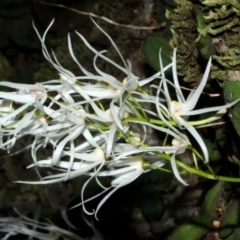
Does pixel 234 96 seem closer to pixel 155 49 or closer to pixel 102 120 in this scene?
pixel 102 120

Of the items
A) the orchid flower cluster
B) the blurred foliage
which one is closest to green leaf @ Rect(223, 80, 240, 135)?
the orchid flower cluster

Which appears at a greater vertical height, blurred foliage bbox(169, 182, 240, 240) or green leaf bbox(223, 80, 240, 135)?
green leaf bbox(223, 80, 240, 135)

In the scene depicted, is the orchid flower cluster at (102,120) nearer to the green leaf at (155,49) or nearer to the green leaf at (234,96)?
the green leaf at (234,96)

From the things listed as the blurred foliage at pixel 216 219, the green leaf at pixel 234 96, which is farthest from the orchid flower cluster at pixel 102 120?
the blurred foliage at pixel 216 219

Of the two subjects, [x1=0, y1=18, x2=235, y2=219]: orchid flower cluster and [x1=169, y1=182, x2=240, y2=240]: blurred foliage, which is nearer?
[x1=0, y1=18, x2=235, y2=219]: orchid flower cluster


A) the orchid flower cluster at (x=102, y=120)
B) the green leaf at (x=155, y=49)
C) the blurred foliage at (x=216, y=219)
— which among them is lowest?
the blurred foliage at (x=216, y=219)

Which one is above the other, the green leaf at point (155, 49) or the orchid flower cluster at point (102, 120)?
the orchid flower cluster at point (102, 120)

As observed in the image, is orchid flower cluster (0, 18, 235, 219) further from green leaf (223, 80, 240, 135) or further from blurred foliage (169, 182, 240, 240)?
blurred foliage (169, 182, 240, 240)

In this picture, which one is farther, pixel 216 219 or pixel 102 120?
pixel 216 219

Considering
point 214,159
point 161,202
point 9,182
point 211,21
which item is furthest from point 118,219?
point 211,21

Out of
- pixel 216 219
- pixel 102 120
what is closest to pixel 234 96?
pixel 102 120

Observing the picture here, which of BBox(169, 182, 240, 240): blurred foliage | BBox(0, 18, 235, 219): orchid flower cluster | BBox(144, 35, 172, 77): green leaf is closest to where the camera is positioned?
BBox(0, 18, 235, 219): orchid flower cluster
